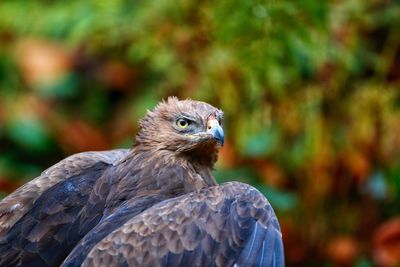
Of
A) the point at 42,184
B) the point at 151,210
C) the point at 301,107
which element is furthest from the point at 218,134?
the point at 301,107

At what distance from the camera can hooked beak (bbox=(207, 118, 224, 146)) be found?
5961 millimetres

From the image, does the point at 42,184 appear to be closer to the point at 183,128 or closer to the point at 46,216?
the point at 46,216

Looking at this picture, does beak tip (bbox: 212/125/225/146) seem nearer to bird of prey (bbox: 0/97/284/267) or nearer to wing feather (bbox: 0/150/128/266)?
bird of prey (bbox: 0/97/284/267)

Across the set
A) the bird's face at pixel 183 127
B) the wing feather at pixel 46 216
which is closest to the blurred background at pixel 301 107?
the bird's face at pixel 183 127

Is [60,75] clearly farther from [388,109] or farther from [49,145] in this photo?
[388,109]

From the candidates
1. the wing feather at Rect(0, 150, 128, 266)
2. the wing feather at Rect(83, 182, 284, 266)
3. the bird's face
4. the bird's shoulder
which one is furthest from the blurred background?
the wing feather at Rect(83, 182, 284, 266)

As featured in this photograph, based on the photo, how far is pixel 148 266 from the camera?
17.7 ft

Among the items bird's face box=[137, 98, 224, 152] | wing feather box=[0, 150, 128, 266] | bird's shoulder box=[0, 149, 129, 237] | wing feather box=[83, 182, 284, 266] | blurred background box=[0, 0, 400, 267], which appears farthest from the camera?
blurred background box=[0, 0, 400, 267]

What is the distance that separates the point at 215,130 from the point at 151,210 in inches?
24.6

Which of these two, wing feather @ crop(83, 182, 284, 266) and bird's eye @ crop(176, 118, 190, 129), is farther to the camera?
bird's eye @ crop(176, 118, 190, 129)

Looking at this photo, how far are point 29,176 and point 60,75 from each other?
3.91 ft

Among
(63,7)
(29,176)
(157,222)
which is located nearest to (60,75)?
(63,7)

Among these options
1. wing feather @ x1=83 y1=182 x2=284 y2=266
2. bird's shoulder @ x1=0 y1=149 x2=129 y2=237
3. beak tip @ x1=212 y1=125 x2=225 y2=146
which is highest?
beak tip @ x1=212 y1=125 x2=225 y2=146

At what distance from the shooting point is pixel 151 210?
5.56 m
